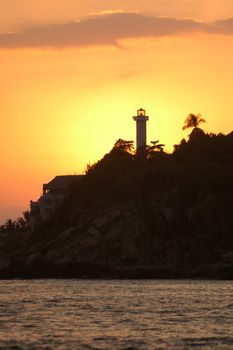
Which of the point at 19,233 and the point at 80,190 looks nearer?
the point at 80,190

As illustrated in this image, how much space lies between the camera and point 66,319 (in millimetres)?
57312

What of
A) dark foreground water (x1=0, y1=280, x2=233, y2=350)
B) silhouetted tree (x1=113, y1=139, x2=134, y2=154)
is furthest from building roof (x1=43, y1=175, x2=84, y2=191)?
dark foreground water (x1=0, y1=280, x2=233, y2=350)

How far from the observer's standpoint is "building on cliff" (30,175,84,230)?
590 ft

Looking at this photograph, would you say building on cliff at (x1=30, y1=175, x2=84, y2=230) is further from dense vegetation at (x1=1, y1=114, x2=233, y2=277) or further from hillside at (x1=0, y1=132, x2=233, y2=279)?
hillside at (x1=0, y1=132, x2=233, y2=279)

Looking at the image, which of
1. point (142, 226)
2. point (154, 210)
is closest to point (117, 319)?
point (142, 226)

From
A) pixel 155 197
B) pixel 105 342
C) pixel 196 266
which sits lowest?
pixel 105 342

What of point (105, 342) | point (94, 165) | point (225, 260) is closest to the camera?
point (105, 342)

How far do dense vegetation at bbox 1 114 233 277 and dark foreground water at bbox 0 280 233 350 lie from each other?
1401 inches

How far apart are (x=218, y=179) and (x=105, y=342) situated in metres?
91.7

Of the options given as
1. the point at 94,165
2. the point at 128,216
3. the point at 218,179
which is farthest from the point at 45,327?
the point at 94,165

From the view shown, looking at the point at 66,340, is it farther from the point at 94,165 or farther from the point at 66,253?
the point at 94,165

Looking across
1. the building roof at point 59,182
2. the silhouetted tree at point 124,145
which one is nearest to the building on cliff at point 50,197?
the building roof at point 59,182

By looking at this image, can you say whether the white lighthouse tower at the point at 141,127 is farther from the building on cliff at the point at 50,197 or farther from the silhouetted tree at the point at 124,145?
the building on cliff at the point at 50,197

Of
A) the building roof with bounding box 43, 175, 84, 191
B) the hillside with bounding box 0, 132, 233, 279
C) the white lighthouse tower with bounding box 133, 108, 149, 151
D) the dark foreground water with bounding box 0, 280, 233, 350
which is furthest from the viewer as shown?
the building roof with bounding box 43, 175, 84, 191
